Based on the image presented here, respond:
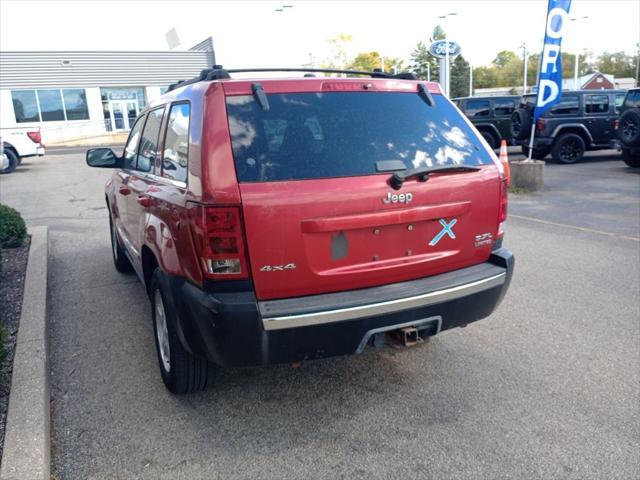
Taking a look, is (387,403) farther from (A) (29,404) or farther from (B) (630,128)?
(B) (630,128)

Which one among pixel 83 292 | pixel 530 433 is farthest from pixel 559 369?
pixel 83 292

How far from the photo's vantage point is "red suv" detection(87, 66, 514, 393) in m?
2.78

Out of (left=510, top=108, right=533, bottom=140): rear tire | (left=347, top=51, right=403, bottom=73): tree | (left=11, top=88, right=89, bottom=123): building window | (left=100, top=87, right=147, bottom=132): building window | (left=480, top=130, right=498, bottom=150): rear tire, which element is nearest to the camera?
(left=510, top=108, right=533, bottom=140): rear tire

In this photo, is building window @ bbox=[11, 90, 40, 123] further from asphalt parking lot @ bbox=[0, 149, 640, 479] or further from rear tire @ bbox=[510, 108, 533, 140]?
asphalt parking lot @ bbox=[0, 149, 640, 479]

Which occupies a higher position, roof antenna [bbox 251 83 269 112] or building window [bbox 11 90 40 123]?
building window [bbox 11 90 40 123]

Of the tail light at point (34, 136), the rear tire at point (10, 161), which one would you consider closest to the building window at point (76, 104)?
the tail light at point (34, 136)

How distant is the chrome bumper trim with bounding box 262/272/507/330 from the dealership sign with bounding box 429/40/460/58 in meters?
15.0

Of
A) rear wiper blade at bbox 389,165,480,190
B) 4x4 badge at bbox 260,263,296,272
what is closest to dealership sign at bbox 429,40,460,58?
rear wiper blade at bbox 389,165,480,190

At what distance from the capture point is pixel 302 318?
2.80 m

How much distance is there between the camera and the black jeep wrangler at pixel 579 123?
15422 millimetres

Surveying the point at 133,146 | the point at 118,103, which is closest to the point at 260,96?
the point at 133,146

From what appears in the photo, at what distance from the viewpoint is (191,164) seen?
115 inches

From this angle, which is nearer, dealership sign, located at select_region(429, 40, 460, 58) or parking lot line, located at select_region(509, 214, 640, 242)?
parking lot line, located at select_region(509, 214, 640, 242)

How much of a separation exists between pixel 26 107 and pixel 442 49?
1319 inches
